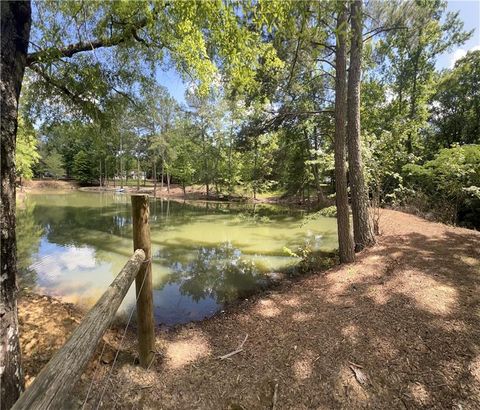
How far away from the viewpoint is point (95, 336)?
1423 millimetres

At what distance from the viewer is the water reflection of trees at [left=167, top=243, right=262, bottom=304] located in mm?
5480

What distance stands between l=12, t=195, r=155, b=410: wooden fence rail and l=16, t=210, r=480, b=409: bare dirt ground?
0.48 meters

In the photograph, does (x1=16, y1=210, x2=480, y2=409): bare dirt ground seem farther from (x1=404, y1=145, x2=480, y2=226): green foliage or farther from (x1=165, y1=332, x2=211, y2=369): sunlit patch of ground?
(x1=404, y1=145, x2=480, y2=226): green foliage

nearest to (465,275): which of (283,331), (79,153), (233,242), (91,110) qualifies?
(283,331)

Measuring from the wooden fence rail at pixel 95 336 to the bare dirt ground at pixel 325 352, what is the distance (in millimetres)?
482

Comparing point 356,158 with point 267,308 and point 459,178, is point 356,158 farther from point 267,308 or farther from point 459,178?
point 459,178

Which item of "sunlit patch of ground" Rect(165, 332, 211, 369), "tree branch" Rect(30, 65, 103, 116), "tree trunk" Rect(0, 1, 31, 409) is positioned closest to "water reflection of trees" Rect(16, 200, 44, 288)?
"tree branch" Rect(30, 65, 103, 116)

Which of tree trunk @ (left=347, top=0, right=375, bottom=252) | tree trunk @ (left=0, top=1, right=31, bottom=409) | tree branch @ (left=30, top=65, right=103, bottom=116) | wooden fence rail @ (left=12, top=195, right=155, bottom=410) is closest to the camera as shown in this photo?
wooden fence rail @ (left=12, top=195, right=155, bottom=410)

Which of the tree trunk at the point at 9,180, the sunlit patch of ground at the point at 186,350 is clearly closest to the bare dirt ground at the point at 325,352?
the sunlit patch of ground at the point at 186,350

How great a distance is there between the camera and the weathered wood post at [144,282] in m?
2.66

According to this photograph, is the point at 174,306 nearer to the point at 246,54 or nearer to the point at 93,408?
the point at 93,408

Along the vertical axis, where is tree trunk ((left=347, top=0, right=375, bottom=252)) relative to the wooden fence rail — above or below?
above

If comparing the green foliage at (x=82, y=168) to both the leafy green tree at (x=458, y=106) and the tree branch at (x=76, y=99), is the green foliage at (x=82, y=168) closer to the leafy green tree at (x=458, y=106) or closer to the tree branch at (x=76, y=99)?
the tree branch at (x=76, y=99)

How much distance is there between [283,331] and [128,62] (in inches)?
220
